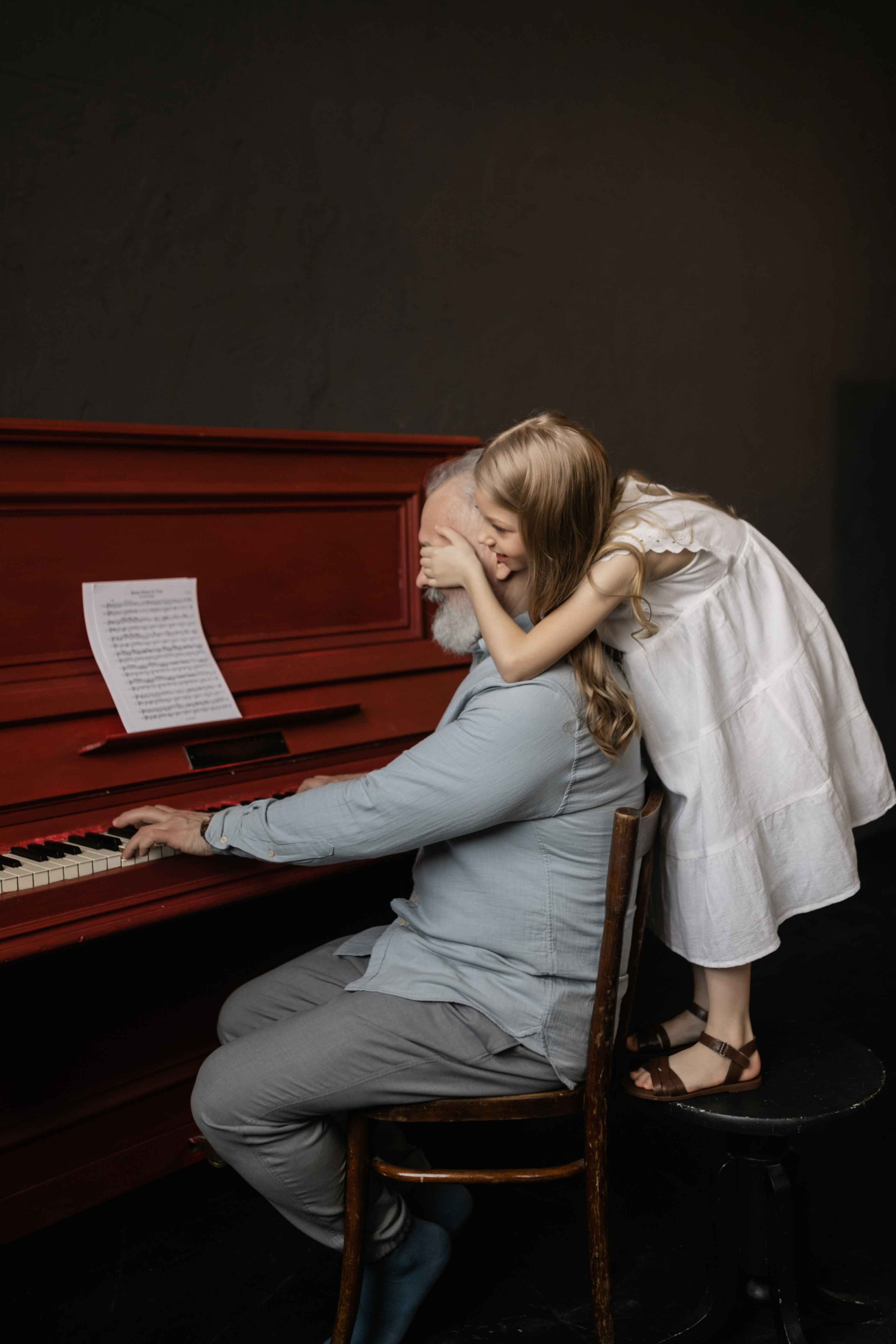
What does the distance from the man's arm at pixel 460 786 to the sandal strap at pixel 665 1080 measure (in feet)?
1.50

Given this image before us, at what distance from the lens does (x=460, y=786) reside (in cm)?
149

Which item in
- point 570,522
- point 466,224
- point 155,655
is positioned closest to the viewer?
point 570,522

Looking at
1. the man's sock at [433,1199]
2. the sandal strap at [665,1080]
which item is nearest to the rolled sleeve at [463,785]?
the sandal strap at [665,1080]

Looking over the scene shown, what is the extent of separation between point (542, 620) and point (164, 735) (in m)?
0.75

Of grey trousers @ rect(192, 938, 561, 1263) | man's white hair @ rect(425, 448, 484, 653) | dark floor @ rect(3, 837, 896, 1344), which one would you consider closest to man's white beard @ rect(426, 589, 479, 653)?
man's white hair @ rect(425, 448, 484, 653)

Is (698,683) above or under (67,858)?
above

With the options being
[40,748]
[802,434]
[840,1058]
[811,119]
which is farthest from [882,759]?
[811,119]

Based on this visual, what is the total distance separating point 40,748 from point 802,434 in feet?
13.0

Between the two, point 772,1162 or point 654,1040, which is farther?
point 654,1040

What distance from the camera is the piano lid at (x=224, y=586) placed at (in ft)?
6.25

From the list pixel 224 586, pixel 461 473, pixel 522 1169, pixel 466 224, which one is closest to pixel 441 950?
pixel 522 1169

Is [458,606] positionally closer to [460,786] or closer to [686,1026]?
[460,786]

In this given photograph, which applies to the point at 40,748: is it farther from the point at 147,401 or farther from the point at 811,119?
the point at 811,119

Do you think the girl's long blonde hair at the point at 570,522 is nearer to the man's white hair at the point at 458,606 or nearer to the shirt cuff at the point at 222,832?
the man's white hair at the point at 458,606
